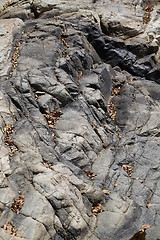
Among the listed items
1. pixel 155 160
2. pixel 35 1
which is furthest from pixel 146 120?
pixel 35 1

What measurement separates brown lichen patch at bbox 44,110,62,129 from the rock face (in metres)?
0.04

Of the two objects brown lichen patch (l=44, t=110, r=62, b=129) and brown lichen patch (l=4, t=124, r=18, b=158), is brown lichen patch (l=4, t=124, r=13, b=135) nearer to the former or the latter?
brown lichen patch (l=4, t=124, r=18, b=158)

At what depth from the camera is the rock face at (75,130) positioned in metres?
8.81

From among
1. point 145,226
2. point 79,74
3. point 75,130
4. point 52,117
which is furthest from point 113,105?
point 145,226

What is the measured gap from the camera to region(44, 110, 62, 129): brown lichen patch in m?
11.5

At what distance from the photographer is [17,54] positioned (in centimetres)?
1391

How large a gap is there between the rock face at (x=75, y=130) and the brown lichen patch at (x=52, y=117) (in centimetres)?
4

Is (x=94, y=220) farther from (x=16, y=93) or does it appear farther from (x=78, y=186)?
(x=16, y=93)

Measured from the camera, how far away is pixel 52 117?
1179 cm

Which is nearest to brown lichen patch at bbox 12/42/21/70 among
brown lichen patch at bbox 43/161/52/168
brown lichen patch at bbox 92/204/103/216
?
brown lichen patch at bbox 43/161/52/168

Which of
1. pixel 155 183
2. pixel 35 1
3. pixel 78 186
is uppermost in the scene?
pixel 35 1

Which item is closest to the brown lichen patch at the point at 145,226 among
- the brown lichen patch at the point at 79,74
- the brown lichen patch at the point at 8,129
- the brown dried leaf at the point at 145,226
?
the brown dried leaf at the point at 145,226

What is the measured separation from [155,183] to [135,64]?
8.65 m

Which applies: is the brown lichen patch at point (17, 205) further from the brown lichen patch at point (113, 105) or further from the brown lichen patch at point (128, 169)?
the brown lichen patch at point (113, 105)
